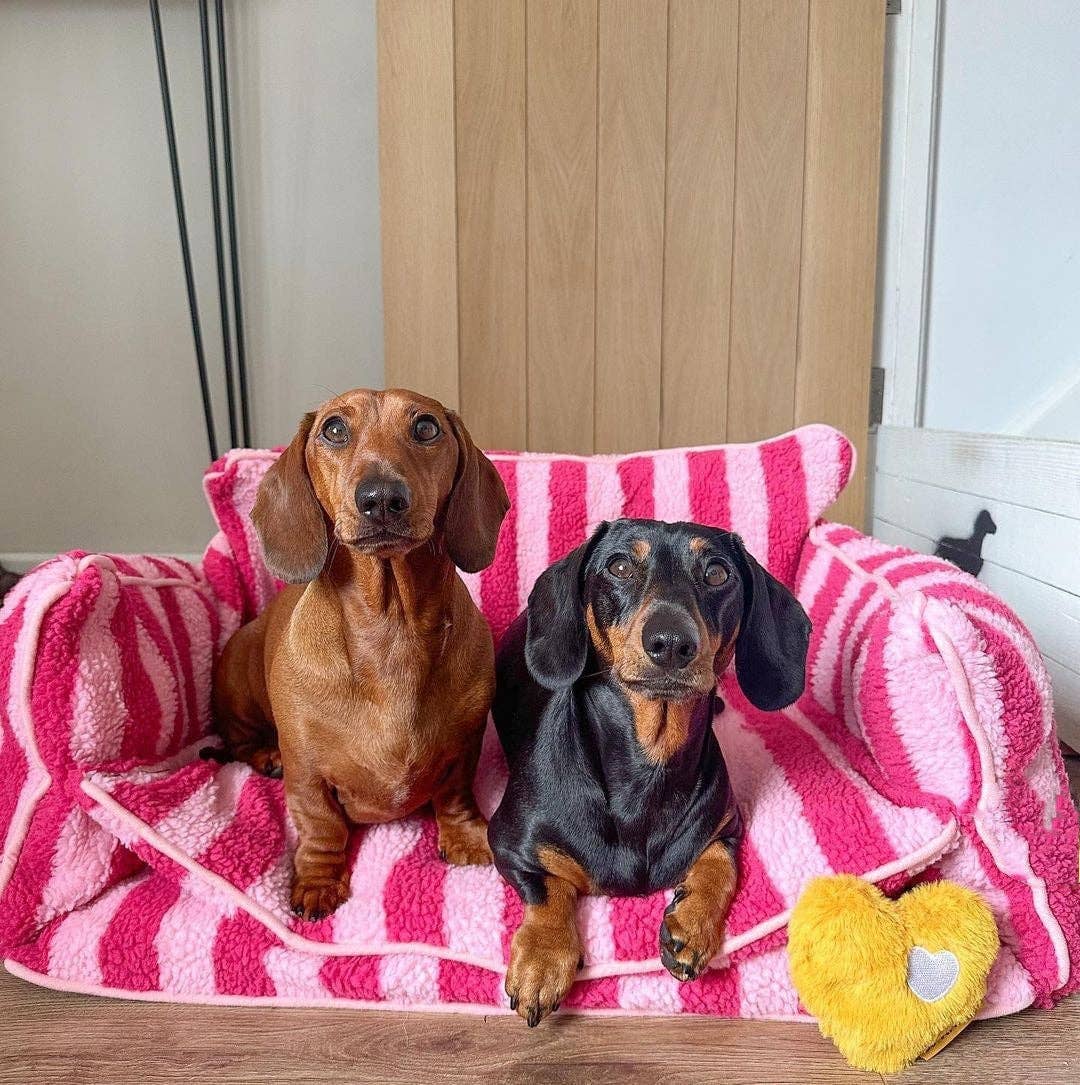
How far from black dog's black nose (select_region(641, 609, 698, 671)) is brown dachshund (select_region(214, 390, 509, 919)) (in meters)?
0.35

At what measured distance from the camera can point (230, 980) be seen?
4.08 feet

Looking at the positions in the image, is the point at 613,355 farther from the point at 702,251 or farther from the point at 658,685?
the point at 658,685

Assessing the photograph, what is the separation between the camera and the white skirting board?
1970mm

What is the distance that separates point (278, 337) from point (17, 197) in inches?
36.1

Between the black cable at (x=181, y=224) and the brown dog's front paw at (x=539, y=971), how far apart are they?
2.00 meters

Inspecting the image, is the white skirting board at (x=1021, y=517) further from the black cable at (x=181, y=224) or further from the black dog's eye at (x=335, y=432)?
the black cable at (x=181, y=224)

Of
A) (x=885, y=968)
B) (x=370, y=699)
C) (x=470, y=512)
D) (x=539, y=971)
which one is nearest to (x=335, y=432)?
(x=470, y=512)

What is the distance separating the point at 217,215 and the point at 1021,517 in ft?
7.72

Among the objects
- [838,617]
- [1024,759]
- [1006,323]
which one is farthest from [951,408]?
[1024,759]

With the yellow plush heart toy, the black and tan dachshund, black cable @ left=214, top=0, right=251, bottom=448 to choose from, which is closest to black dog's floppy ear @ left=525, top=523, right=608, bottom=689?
the black and tan dachshund

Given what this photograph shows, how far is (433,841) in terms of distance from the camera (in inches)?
60.9

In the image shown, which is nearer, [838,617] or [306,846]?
[306,846]

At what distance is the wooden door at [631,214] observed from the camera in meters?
2.48

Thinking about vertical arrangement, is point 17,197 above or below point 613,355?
above
